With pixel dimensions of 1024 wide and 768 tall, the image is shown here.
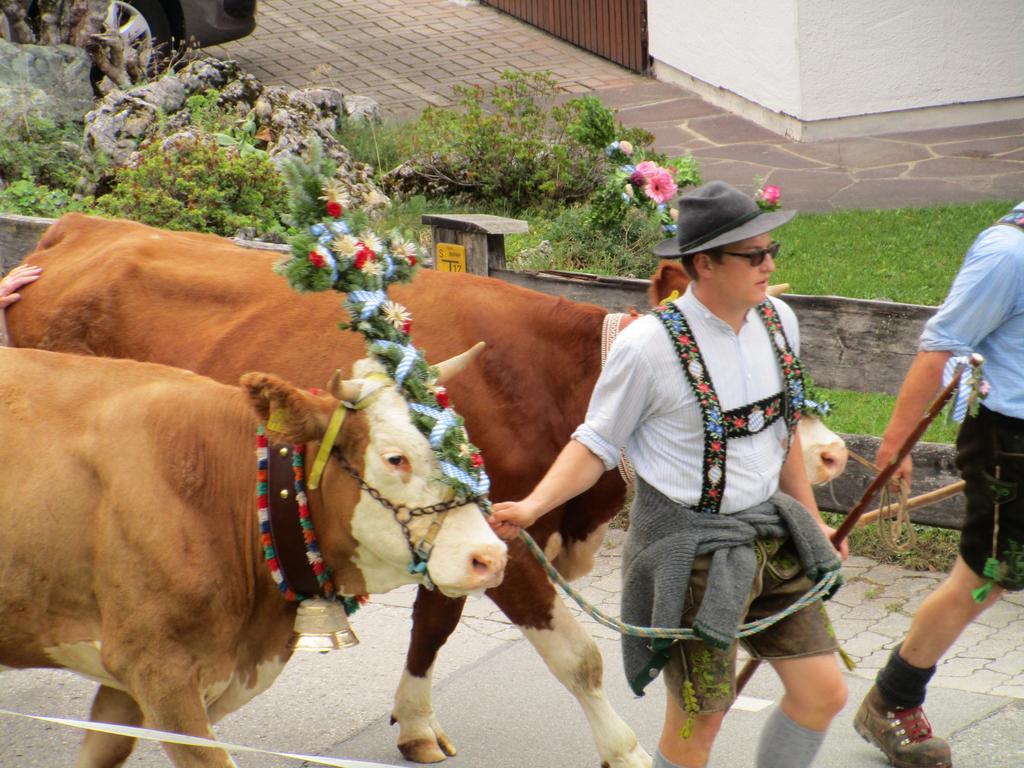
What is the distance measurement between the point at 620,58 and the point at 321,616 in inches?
496


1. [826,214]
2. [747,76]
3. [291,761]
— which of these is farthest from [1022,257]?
[747,76]

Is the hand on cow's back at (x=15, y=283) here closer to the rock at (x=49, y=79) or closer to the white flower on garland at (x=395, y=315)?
the white flower on garland at (x=395, y=315)

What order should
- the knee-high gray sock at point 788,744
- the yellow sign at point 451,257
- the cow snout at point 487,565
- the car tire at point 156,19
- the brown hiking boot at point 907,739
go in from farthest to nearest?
the car tire at point 156,19 → the yellow sign at point 451,257 → the brown hiking boot at point 907,739 → the knee-high gray sock at point 788,744 → the cow snout at point 487,565

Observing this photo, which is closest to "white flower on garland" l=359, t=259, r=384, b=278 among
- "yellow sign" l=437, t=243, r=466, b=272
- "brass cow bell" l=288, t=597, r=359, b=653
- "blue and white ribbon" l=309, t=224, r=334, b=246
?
"blue and white ribbon" l=309, t=224, r=334, b=246

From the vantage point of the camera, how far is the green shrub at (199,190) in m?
8.69

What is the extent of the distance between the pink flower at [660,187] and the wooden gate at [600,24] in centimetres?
1037

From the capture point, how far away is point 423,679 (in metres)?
4.66

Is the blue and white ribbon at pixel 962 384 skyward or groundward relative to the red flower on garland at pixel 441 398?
groundward

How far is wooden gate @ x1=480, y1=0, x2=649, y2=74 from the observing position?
1502 centimetres

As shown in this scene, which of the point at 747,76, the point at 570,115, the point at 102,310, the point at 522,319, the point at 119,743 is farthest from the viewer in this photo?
the point at 747,76

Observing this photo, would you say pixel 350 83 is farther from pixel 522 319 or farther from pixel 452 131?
pixel 522 319

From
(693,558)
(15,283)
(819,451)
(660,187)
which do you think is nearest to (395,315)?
(693,558)

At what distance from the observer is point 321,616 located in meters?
3.61

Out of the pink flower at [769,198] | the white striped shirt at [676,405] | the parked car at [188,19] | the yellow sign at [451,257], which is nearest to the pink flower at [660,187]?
the pink flower at [769,198]
